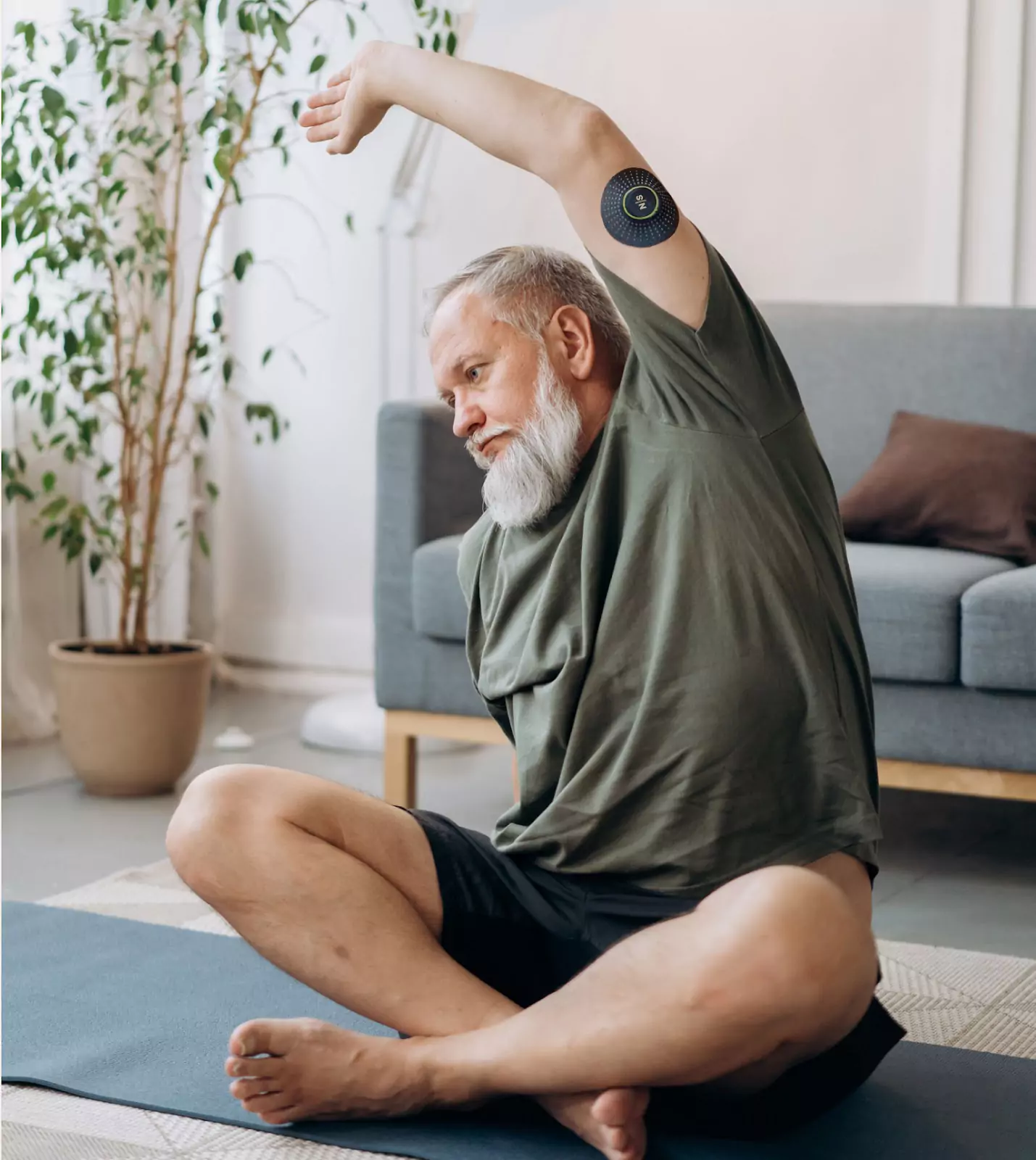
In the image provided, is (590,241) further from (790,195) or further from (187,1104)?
(790,195)

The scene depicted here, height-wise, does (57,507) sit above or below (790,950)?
above

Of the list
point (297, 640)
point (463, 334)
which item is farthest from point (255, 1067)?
point (297, 640)

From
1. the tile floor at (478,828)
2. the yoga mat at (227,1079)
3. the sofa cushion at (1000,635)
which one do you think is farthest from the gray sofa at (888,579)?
the yoga mat at (227,1079)

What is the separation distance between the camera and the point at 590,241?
142 centimetres

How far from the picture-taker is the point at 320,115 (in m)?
1.60

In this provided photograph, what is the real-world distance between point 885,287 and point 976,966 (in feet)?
6.50

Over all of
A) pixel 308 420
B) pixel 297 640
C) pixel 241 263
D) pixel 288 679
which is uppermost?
pixel 241 263

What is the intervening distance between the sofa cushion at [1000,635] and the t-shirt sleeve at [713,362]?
40.9 inches

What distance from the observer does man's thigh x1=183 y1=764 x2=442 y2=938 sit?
1.60 m

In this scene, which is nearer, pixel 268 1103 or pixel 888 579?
pixel 268 1103

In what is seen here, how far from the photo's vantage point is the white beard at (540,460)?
1.57m

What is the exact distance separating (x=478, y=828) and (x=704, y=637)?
1.48 m

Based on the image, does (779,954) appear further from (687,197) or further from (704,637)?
(687,197)

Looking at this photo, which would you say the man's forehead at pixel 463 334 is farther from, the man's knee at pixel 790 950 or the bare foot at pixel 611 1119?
the bare foot at pixel 611 1119
